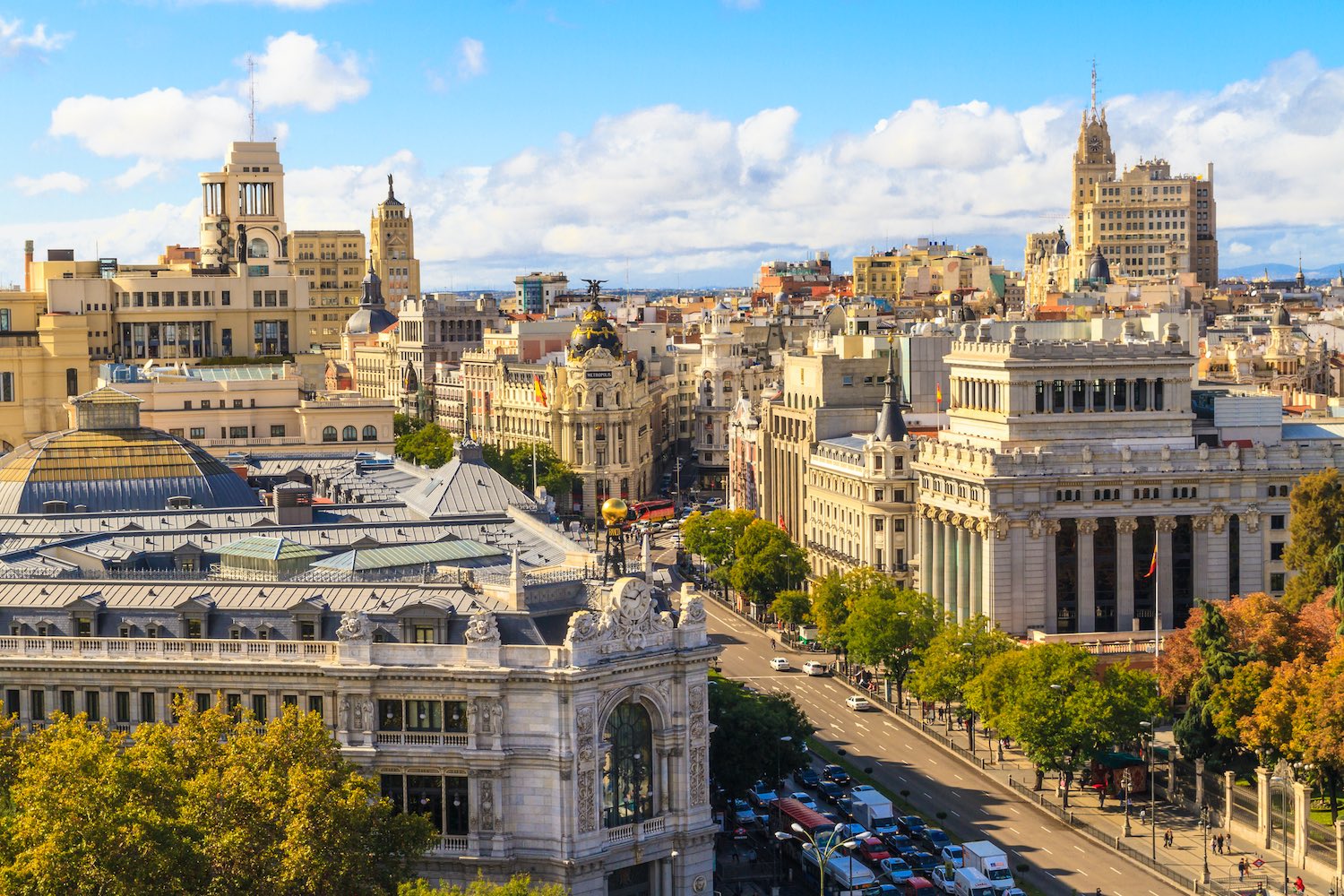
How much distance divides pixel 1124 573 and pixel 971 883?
6079cm

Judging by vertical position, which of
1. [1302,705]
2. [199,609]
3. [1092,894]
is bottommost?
[1092,894]

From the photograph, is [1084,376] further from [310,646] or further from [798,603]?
[310,646]

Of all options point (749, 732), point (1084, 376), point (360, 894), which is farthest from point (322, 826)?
point (1084, 376)

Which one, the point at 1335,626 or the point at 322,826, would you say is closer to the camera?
the point at 322,826

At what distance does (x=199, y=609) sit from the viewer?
109562mm

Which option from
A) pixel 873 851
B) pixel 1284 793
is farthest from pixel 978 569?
pixel 873 851

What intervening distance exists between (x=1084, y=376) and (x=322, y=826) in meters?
97.6

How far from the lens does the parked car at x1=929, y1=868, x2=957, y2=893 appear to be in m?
122

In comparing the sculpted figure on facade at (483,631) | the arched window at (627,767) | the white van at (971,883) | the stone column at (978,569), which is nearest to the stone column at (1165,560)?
the stone column at (978,569)

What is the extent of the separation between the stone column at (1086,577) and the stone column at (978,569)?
23.6 ft

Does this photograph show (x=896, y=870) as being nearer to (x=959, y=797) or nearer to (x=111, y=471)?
(x=959, y=797)

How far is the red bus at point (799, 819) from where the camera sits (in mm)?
127250

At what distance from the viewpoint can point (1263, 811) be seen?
131875 millimetres

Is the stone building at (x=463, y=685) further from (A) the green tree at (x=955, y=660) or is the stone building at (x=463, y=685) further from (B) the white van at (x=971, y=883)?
(A) the green tree at (x=955, y=660)
